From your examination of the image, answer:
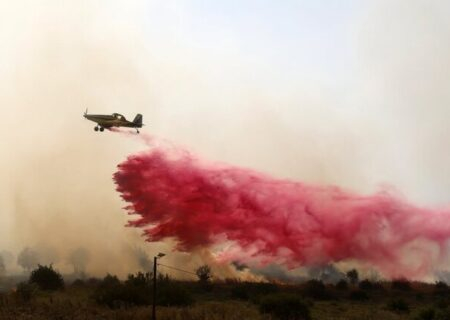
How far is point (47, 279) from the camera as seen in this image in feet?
199

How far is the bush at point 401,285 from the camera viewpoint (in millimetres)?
68125

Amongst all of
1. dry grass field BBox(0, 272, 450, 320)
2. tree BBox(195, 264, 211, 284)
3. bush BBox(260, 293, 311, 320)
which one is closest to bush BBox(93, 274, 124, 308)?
dry grass field BBox(0, 272, 450, 320)

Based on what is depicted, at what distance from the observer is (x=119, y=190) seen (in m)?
65.6

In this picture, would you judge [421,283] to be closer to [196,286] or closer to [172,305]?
[196,286]

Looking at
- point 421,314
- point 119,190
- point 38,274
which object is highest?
point 119,190

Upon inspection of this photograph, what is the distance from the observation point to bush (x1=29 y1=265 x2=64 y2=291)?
5890 centimetres

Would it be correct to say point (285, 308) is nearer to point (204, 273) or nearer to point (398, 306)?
point (398, 306)

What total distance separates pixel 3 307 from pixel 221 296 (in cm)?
2174

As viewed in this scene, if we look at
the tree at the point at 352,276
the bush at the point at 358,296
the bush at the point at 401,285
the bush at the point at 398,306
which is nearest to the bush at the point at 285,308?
the bush at the point at 398,306

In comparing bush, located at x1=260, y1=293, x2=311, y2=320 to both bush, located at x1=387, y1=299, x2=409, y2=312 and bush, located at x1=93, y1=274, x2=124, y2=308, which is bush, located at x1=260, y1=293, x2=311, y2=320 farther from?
bush, located at x1=93, y1=274, x2=124, y2=308

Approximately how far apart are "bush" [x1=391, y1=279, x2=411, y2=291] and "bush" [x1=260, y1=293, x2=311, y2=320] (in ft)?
96.4

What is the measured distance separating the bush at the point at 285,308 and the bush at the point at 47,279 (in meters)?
25.9

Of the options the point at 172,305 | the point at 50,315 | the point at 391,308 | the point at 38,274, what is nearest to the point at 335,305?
the point at 391,308

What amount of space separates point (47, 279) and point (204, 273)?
18583 mm
